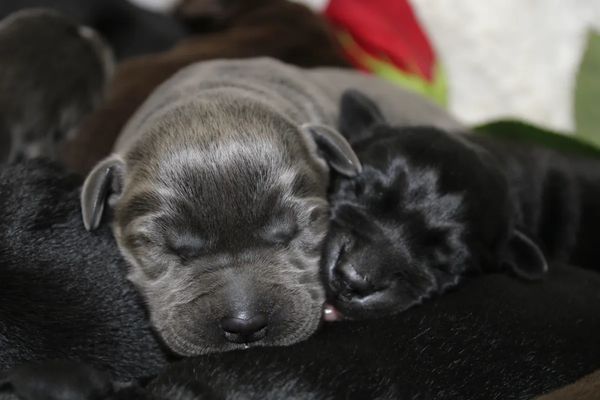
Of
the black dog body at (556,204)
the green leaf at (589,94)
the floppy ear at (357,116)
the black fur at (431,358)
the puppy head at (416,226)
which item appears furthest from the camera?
the green leaf at (589,94)

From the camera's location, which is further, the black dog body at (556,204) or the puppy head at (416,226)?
the black dog body at (556,204)

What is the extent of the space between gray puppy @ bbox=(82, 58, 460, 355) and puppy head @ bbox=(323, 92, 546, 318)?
8 centimetres

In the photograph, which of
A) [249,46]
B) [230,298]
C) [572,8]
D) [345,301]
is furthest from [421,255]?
[572,8]

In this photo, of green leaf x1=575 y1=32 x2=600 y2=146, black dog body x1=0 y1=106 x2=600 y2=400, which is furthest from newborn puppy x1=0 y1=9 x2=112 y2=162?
green leaf x1=575 y1=32 x2=600 y2=146

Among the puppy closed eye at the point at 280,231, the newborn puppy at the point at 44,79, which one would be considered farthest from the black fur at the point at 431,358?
the newborn puppy at the point at 44,79

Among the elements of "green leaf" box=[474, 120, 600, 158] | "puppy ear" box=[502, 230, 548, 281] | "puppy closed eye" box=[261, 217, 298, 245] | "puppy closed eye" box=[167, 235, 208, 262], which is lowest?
"green leaf" box=[474, 120, 600, 158]

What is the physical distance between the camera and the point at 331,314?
6.72 feet

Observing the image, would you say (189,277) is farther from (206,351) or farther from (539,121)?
(539,121)

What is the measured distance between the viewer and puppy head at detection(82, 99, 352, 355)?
68.2 inches

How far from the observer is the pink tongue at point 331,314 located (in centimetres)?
196

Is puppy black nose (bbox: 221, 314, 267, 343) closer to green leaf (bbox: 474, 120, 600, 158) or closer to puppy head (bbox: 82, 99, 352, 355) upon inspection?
puppy head (bbox: 82, 99, 352, 355)

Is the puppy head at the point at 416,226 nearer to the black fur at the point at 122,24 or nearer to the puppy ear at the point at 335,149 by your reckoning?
the puppy ear at the point at 335,149

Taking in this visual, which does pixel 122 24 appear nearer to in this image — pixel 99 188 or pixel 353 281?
pixel 99 188

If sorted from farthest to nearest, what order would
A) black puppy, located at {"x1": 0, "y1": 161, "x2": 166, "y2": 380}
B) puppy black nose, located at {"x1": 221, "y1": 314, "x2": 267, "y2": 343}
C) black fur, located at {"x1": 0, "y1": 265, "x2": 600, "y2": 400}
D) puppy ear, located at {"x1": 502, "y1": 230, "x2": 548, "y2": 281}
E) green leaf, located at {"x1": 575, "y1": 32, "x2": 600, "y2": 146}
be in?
1. green leaf, located at {"x1": 575, "y1": 32, "x2": 600, "y2": 146}
2. puppy ear, located at {"x1": 502, "y1": 230, "x2": 548, "y2": 281}
3. puppy black nose, located at {"x1": 221, "y1": 314, "x2": 267, "y2": 343}
4. black puppy, located at {"x1": 0, "y1": 161, "x2": 166, "y2": 380}
5. black fur, located at {"x1": 0, "y1": 265, "x2": 600, "y2": 400}
